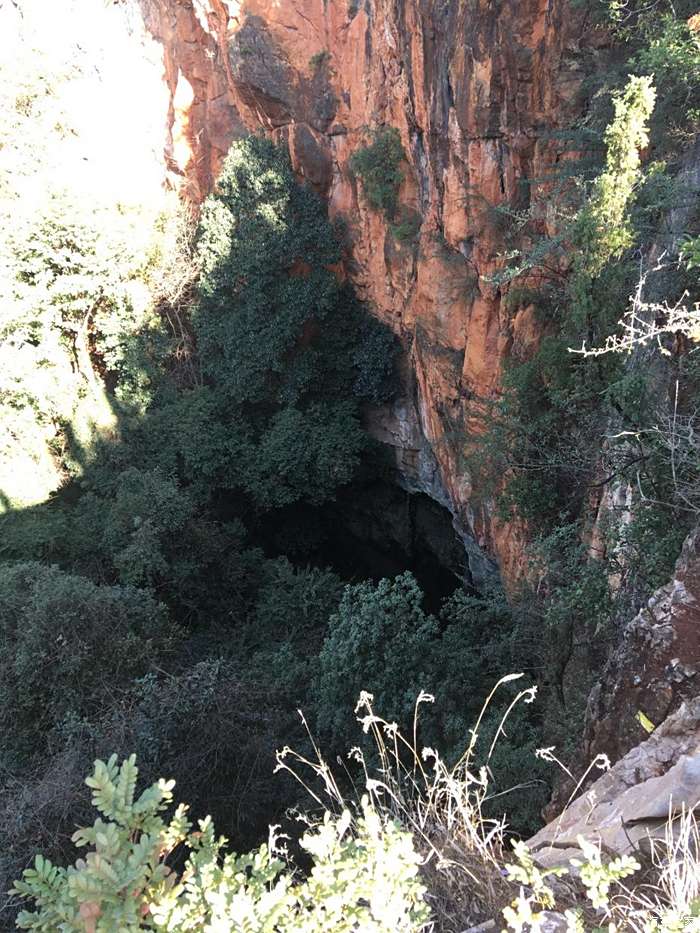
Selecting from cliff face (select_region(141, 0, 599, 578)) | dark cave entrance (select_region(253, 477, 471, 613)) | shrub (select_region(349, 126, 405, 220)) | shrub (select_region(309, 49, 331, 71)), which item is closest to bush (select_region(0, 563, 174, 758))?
cliff face (select_region(141, 0, 599, 578))

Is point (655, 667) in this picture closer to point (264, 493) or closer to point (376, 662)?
point (376, 662)

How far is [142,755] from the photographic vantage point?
6426 mm

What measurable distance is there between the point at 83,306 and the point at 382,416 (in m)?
6.71

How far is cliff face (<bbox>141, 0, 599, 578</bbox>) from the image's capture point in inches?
289

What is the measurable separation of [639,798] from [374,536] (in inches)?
445

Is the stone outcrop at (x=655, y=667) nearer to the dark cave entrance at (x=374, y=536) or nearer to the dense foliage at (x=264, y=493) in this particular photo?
the dense foliage at (x=264, y=493)

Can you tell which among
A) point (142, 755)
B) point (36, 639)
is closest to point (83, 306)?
point (36, 639)

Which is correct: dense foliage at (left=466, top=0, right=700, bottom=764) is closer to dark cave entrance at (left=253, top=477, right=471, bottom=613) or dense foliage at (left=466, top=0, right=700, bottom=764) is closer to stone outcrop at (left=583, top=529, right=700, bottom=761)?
stone outcrop at (left=583, top=529, right=700, bottom=761)

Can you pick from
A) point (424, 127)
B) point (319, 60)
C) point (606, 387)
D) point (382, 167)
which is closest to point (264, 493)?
Result: point (382, 167)

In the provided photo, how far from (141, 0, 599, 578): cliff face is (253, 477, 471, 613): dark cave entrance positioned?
885 millimetres

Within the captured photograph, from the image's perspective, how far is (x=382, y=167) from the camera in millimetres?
10172

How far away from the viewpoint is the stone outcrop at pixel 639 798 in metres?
2.23

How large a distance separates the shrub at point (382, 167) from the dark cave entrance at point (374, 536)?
537cm

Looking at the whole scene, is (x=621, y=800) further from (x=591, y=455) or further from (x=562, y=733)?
(x=591, y=455)
